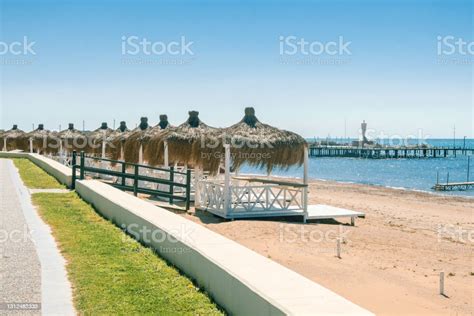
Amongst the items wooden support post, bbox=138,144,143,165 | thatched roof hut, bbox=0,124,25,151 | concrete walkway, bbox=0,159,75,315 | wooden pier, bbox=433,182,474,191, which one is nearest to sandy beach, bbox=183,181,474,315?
concrete walkway, bbox=0,159,75,315

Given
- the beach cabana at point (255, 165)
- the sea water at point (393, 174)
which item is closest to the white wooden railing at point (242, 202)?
the beach cabana at point (255, 165)

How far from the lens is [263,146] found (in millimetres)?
15086

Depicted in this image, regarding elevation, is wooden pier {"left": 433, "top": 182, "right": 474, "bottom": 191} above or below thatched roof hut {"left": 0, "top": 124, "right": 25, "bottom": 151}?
below

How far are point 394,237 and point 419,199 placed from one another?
18856mm

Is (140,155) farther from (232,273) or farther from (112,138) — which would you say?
(232,273)

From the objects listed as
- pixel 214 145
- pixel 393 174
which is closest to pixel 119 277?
pixel 214 145

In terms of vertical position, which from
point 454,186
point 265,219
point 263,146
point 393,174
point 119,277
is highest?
point 263,146

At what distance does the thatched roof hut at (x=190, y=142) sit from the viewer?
623 inches

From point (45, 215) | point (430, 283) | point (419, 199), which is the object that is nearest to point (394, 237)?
point (430, 283)

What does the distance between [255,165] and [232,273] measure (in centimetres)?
1054

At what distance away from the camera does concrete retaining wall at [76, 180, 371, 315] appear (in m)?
3.91

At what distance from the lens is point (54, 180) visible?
17.8m

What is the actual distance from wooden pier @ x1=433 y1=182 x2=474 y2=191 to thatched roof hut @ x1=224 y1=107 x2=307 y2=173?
28487 millimetres

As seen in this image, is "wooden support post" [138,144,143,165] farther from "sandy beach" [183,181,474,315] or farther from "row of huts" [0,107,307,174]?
"sandy beach" [183,181,474,315]
